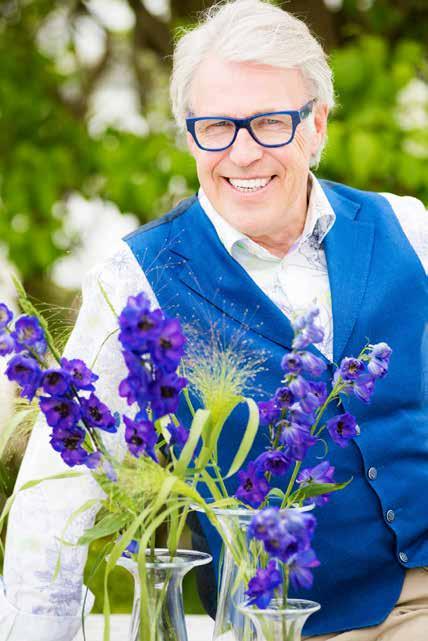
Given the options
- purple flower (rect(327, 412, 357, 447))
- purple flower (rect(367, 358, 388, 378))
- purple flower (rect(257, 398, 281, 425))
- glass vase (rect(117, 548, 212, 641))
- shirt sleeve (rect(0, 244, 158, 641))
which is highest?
purple flower (rect(367, 358, 388, 378))

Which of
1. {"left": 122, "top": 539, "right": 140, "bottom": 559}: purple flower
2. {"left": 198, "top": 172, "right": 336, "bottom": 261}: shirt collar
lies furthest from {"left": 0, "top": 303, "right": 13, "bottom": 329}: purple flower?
{"left": 198, "top": 172, "right": 336, "bottom": 261}: shirt collar

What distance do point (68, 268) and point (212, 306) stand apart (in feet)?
10.9

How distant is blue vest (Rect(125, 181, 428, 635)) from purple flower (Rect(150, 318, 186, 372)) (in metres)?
0.75

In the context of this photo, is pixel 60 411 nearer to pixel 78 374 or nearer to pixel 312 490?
pixel 78 374

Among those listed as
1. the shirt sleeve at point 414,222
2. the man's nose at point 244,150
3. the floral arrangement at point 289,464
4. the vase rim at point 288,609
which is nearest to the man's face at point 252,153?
the man's nose at point 244,150

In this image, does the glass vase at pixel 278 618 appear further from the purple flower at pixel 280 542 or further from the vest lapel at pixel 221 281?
the vest lapel at pixel 221 281

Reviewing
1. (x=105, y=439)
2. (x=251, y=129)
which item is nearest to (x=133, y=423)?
(x=105, y=439)

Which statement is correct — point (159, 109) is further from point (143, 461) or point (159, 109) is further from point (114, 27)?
point (143, 461)

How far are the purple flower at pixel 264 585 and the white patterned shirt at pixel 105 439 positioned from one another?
1.11 feet

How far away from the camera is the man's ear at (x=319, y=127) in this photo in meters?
2.44

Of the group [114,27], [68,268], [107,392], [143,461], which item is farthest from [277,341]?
[114,27]

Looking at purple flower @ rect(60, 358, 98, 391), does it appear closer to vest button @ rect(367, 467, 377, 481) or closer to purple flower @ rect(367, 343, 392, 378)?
purple flower @ rect(367, 343, 392, 378)

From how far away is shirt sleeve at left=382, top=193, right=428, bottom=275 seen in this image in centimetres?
251

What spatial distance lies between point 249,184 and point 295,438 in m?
0.90
